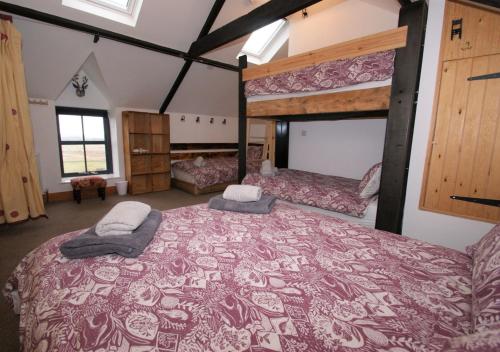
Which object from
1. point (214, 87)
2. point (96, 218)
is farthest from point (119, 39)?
point (96, 218)

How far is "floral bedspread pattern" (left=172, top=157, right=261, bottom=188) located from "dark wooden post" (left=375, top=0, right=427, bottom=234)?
9.71ft

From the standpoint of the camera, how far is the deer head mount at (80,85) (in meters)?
4.40

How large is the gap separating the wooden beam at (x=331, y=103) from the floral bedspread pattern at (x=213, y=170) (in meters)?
2.07

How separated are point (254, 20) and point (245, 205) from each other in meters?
2.24

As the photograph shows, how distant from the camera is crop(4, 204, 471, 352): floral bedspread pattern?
0.69m

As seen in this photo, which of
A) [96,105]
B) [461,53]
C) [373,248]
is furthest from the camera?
[96,105]

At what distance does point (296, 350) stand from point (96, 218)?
12.2ft

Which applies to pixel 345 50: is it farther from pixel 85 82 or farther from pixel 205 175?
pixel 85 82

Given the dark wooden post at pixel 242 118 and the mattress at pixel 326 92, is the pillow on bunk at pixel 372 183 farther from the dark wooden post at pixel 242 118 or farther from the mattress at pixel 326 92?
the dark wooden post at pixel 242 118

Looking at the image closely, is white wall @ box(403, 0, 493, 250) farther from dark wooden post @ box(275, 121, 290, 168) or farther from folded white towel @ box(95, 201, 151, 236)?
dark wooden post @ box(275, 121, 290, 168)

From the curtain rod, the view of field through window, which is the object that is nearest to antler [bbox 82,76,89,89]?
the view of field through window

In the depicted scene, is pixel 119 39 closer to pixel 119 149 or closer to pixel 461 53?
pixel 119 149

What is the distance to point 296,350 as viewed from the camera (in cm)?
66

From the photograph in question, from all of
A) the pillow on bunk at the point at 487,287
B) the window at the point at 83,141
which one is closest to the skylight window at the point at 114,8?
the window at the point at 83,141
